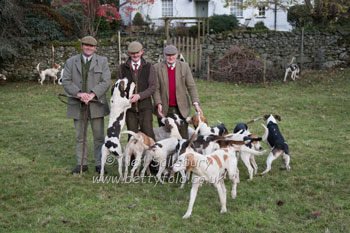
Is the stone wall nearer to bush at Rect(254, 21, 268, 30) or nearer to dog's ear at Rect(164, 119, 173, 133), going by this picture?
bush at Rect(254, 21, 268, 30)

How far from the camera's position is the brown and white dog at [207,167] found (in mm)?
4520

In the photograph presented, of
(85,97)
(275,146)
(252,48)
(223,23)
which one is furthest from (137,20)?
(275,146)

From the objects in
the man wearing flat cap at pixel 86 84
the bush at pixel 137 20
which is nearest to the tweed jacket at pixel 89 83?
the man wearing flat cap at pixel 86 84

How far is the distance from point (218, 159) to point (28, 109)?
9814 mm

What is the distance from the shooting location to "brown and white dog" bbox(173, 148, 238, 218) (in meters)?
4.52

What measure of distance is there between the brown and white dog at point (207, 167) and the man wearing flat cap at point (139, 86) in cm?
177

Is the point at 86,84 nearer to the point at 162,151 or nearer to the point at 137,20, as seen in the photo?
the point at 162,151

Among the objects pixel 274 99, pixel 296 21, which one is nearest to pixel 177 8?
pixel 296 21

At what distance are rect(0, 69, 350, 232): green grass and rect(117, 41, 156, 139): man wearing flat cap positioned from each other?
1.08 m

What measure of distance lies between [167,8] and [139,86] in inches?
1175

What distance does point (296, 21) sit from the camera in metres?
28.3

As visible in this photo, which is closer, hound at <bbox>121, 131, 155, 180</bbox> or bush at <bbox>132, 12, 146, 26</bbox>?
hound at <bbox>121, 131, 155, 180</bbox>

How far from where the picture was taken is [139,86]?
6266mm

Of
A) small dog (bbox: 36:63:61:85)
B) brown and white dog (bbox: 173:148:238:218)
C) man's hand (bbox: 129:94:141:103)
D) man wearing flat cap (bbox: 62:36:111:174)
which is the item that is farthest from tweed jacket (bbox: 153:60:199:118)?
small dog (bbox: 36:63:61:85)
